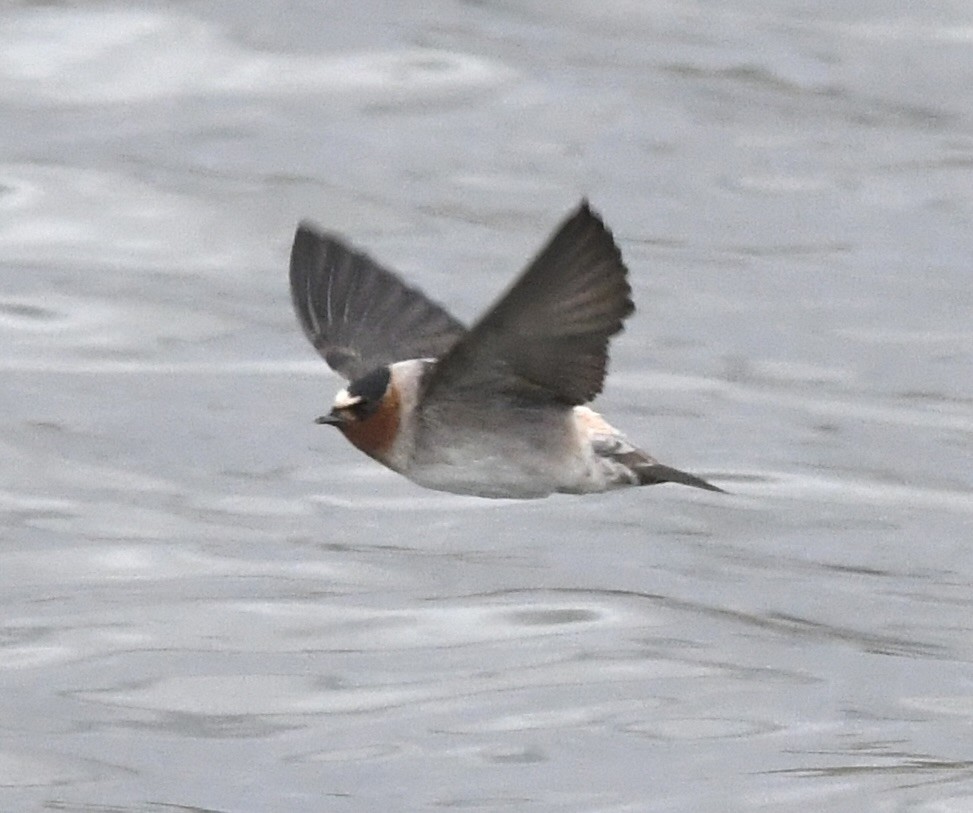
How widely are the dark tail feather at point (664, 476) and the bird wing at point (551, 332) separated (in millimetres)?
241

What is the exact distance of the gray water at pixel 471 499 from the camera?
33.2ft

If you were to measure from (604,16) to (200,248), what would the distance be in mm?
3336

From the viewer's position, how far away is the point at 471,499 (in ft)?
41.6

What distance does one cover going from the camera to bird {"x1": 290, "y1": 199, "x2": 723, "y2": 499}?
7.20 meters

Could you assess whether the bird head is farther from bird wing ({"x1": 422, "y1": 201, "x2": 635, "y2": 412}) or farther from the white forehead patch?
bird wing ({"x1": 422, "y1": 201, "x2": 635, "y2": 412})

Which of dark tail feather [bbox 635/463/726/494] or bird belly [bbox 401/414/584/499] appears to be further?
bird belly [bbox 401/414/584/499]

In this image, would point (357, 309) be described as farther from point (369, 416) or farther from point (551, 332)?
point (551, 332)

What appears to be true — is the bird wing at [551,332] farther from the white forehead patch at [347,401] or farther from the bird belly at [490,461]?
the white forehead patch at [347,401]

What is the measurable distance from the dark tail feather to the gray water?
5.48ft

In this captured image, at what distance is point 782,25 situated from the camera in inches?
680

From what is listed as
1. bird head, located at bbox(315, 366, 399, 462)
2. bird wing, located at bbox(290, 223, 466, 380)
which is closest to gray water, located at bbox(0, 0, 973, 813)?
bird wing, located at bbox(290, 223, 466, 380)

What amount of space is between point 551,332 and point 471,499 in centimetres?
533

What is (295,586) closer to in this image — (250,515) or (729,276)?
(250,515)

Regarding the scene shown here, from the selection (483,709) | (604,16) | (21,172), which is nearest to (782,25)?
(604,16)
